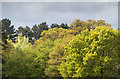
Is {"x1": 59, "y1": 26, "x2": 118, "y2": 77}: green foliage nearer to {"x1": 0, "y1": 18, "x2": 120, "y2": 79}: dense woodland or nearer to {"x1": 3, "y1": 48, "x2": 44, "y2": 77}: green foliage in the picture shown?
{"x1": 0, "y1": 18, "x2": 120, "y2": 79}: dense woodland

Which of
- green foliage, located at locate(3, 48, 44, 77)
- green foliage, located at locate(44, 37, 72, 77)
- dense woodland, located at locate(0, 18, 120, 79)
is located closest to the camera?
dense woodland, located at locate(0, 18, 120, 79)

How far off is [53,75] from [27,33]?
61.7 meters

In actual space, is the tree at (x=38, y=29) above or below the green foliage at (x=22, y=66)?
above

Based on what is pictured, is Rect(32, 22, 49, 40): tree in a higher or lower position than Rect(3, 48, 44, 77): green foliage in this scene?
higher

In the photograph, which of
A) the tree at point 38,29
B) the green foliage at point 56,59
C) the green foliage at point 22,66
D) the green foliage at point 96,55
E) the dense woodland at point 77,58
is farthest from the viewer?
the tree at point 38,29

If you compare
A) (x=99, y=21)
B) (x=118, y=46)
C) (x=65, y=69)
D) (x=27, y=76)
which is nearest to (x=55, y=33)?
(x=99, y=21)

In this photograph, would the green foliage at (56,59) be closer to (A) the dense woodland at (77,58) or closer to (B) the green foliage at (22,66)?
(A) the dense woodland at (77,58)

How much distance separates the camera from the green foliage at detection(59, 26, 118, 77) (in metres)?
38.2

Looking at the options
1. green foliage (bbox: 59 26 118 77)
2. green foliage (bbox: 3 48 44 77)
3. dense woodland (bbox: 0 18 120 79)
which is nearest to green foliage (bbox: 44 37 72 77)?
dense woodland (bbox: 0 18 120 79)

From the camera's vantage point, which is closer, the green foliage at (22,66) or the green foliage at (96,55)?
the green foliage at (96,55)

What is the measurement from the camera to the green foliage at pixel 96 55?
38.2 m

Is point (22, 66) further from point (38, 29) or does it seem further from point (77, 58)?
point (38, 29)

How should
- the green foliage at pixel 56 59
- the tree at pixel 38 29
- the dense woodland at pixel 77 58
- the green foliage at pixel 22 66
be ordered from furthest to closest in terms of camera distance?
the tree at pixel 38 29, the green foliage at pixel 22 66, the green foliage at pixel 56 59, the dense woodland at pixel 77 58

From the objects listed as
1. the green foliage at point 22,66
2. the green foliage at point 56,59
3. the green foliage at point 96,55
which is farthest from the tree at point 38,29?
the green foliage at point 96,55
